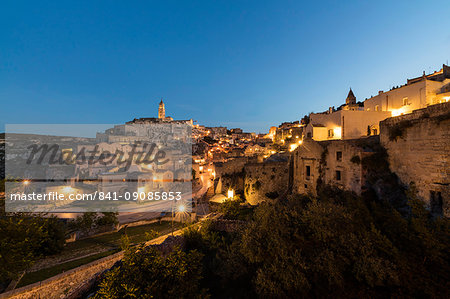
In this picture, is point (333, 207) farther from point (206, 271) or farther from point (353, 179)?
point (206, 271)

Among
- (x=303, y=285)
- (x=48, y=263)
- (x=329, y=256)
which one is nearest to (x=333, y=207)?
(x=329, y=256)

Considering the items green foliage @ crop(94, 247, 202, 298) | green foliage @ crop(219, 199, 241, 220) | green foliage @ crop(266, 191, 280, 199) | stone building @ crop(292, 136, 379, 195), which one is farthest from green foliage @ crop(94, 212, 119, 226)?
stone building @ crop(292, 136, 379, 195)

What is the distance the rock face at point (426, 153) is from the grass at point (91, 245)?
18573 mm

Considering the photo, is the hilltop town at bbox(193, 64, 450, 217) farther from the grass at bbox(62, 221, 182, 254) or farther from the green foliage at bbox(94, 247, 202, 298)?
the green foliage at bbox(94, 247, 202, 298)

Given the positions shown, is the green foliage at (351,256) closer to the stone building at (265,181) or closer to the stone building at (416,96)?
the stone building at (265,181)

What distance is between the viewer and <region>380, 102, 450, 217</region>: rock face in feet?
28.8

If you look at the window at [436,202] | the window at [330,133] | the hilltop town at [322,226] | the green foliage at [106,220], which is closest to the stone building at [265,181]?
the hilltop town at [322,226]

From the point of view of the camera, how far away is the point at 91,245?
13664 mm

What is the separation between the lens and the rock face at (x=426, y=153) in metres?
8.77

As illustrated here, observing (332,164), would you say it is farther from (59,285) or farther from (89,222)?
(89,222)

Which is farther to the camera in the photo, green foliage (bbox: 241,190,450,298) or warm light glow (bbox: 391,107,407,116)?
warm light glow (bbox: 391,107,407,116)

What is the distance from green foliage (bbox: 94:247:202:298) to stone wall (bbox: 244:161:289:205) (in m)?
16.0

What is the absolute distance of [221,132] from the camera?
11512 centimetres

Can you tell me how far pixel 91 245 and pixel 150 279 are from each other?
1127 cm
